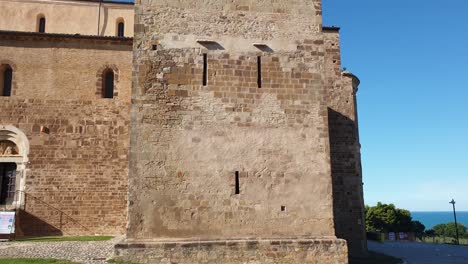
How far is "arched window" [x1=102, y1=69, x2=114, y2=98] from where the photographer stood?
17.0 meters

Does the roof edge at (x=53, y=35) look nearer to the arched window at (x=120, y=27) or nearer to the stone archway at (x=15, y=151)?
the stone archway at (x=15, y=151)

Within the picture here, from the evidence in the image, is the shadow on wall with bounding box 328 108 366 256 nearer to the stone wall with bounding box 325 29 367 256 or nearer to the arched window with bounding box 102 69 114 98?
the stone wall with bounding box 325 29 367 256

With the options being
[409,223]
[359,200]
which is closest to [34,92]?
[359,200]

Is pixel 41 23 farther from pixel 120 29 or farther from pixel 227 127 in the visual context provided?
pixel 227 127

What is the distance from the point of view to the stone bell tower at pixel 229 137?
10070 millimetres

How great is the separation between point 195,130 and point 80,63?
868cm

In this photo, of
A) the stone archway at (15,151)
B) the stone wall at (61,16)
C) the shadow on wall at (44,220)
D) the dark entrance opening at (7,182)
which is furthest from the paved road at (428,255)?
the stone wall at (61,16)

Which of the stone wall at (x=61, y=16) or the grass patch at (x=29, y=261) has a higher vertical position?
the stone wall at (x=61, y=16)

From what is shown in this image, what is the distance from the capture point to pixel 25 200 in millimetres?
15508

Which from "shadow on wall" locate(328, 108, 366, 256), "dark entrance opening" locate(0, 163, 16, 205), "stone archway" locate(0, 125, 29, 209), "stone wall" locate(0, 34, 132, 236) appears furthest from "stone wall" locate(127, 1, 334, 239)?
"dark entrance opening" locate(0, 163, 16, 205)

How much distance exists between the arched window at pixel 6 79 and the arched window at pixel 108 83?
369 cm

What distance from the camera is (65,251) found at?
35.3 ft

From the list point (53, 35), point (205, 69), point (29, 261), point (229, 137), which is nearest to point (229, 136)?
point (229, 137)

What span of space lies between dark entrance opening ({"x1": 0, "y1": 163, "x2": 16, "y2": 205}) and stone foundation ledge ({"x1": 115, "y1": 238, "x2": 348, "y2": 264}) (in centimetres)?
883
